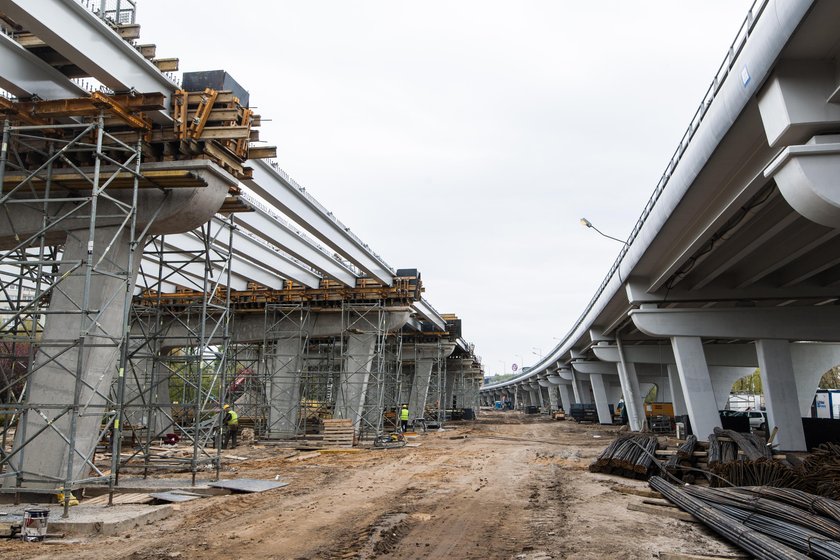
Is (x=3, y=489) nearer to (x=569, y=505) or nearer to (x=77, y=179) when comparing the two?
(x=77, y=179)

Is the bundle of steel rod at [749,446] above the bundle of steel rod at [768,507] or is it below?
above

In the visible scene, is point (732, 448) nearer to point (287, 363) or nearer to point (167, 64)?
point (167, 64)

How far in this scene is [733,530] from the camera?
8844mm

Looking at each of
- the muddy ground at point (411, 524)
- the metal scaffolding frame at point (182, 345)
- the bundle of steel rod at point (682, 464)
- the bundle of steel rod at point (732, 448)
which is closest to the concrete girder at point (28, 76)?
the metal scaffolding frame at point (182, 345)

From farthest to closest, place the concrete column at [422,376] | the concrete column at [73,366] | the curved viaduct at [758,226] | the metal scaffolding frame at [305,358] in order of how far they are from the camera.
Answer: the concrete column at [422,376] < the metal scaffolding frame at [305,358] < the concrete column at [73,366] < the curved viaduct at [758,226]

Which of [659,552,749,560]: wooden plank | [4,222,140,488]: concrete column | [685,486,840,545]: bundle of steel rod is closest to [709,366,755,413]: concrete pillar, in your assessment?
[685,486,840,545]: bundle of steel rod

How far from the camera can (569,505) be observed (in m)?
12.2

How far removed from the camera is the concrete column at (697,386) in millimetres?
23031

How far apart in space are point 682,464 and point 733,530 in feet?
26.2

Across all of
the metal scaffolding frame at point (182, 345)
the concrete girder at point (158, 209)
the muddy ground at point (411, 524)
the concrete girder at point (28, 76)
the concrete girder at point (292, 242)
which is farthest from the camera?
the concrete girder at point (292, 242)

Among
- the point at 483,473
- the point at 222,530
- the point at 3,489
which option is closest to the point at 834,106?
the point at 222,530

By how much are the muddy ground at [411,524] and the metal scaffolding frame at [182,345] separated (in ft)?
7.32

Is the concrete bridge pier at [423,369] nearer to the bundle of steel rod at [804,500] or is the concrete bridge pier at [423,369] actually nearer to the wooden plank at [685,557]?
the bundle of steel rod at [804,500]

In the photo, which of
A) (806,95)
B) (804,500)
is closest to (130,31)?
(806,95)
